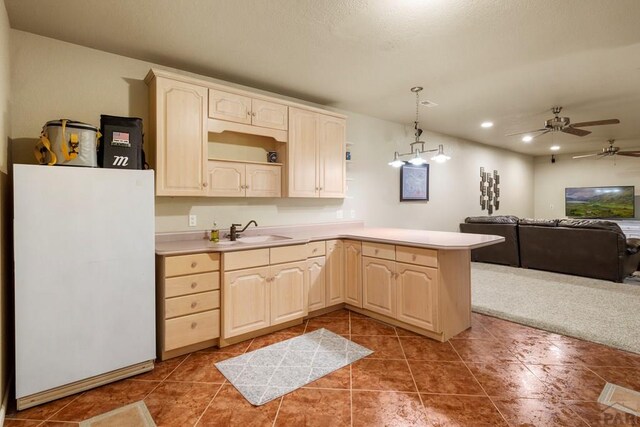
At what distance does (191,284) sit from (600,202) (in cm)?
972

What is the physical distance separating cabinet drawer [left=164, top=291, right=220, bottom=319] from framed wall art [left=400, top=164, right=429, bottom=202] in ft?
11.4

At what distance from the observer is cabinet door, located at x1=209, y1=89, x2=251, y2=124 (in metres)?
2.90

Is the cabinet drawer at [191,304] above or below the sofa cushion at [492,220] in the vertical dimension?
below

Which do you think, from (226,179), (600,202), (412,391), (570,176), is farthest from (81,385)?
(570,176)

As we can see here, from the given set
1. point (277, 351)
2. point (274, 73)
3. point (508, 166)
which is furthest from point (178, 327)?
point (508, 166)

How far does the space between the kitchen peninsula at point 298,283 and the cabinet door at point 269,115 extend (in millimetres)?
1097

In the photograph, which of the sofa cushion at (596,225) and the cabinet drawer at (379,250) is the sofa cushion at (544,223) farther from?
the cabinet drawer at (379,250)

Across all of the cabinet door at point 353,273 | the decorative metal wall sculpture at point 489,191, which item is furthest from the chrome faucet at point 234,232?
the decorative metal wall sculpture at point 489,191

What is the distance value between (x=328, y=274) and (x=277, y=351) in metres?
1.03

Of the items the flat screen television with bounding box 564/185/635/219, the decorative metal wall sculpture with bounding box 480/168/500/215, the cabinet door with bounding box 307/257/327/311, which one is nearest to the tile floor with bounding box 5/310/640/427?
the cabinet door with bounding box 307/257/327/311

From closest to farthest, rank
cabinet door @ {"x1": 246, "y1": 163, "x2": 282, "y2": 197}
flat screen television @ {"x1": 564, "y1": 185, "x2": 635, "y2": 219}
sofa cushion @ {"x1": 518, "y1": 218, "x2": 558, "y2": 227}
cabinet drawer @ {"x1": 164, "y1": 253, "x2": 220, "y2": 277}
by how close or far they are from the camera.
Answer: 1. cabinet drawer @ {"x1": 164, "y1": 253, "x2": 220, "y2": 277}
2. cabinet door @ {"x1": 246, "y1": 163, "x2": 282, "y2": 197}
3. sofa cushion @ {"x1": 518, "y1": 218, "x2": 558, "y2": 227}
4. flat screen television @ {"x1": 564, "y1": 185, "x2": 635, "y2": 219}

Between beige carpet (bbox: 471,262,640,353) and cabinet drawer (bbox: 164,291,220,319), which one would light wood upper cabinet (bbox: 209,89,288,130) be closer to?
cabinet drawer (bbox: 164,291,220,319)

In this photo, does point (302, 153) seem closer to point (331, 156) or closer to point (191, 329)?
point (331, 156)

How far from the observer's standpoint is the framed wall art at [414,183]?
5148mm
